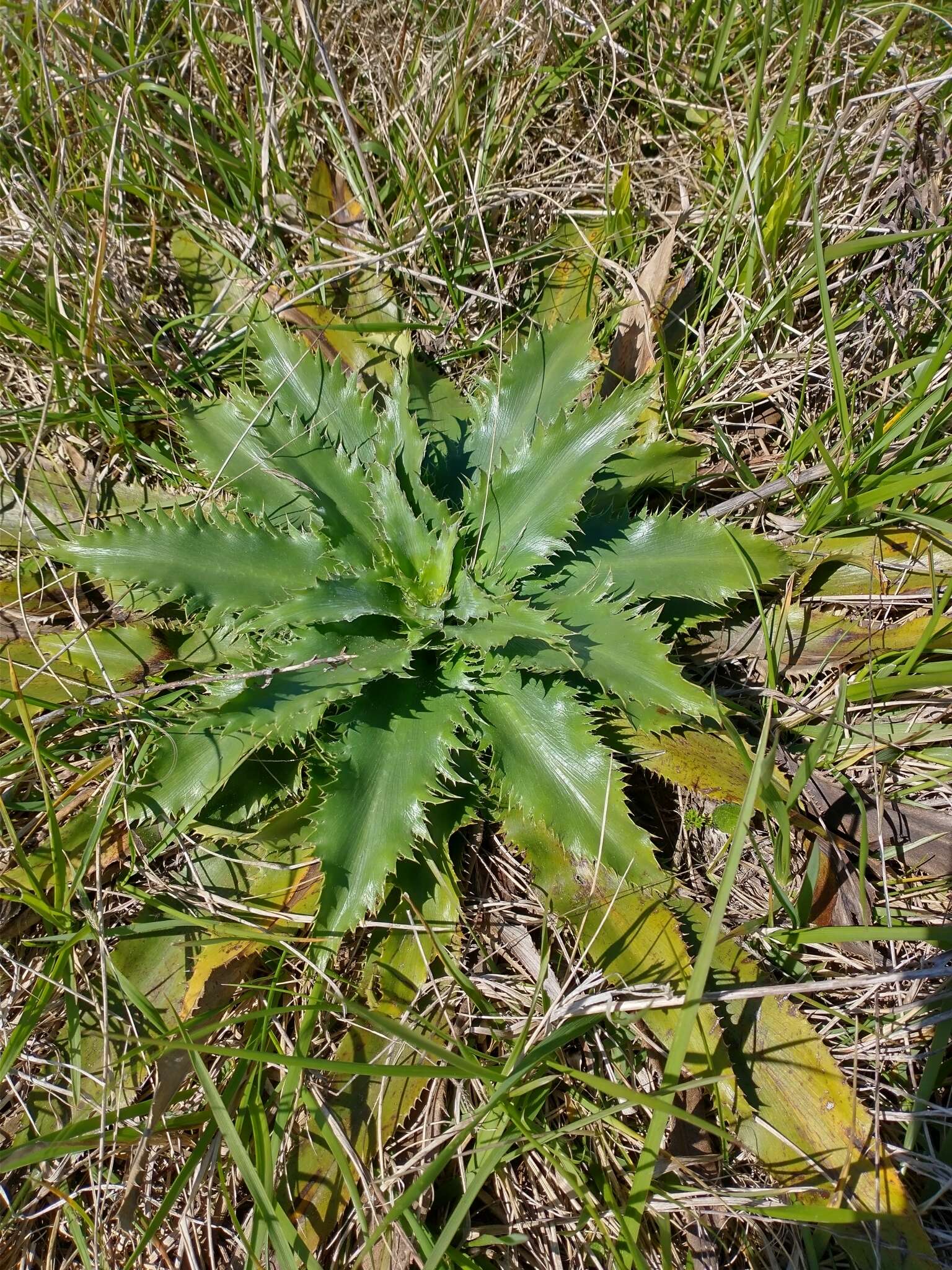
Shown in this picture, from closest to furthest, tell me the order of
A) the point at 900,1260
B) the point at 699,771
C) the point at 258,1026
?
the point at 900,1260 < the point at 258,1026 < the point at 699,771

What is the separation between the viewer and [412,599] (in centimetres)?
189

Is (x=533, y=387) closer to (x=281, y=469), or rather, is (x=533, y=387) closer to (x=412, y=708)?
(x=281, y=469)

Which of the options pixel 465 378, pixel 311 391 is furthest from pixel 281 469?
pixel 465 378

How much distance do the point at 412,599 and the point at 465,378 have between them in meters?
0.94

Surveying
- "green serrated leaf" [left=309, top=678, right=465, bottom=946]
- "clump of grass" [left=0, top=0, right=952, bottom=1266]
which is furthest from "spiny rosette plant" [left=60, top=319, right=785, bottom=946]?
"clump of grass" [left=0, top=0, right=952, bottom=1266]

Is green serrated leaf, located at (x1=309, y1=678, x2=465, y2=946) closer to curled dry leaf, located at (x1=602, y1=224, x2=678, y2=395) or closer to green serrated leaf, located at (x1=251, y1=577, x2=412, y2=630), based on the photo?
green serrated leaf, located at (x1=251, y1=577, x2=412, y2=630)

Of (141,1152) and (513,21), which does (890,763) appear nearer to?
(141,1152)

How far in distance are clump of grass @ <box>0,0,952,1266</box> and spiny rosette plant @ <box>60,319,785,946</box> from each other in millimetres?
272

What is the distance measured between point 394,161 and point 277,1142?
294 cm

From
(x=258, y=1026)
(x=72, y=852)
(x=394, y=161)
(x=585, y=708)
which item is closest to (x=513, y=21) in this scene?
(x=394, y=161)

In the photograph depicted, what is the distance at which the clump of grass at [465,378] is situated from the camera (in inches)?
64.1

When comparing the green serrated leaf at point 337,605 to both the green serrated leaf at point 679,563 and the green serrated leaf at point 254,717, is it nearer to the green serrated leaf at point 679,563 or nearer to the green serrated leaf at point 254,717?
the green serrated leaf at point 254,717

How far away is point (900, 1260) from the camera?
146 centimetres

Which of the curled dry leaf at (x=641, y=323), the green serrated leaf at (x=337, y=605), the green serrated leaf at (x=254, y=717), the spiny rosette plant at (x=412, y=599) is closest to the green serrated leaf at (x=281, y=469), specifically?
the spiny rosette plant at (x=412, y=599)
